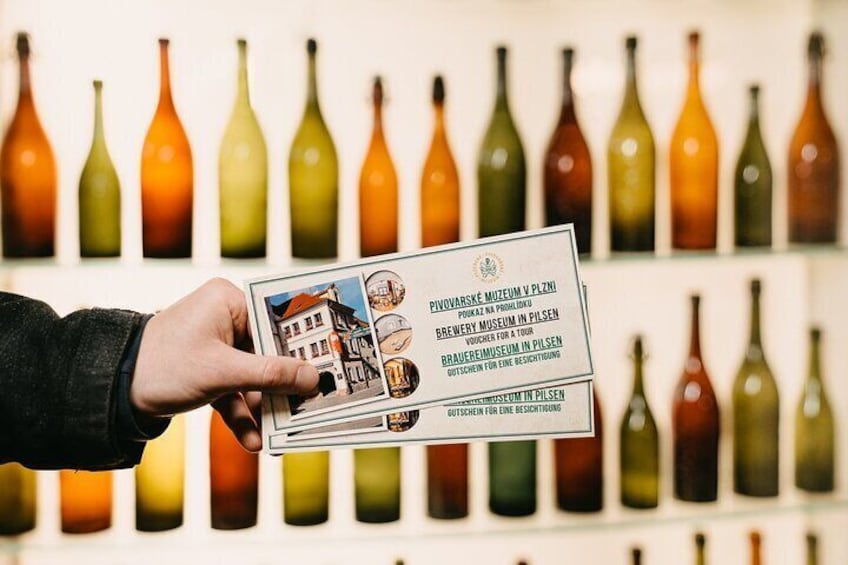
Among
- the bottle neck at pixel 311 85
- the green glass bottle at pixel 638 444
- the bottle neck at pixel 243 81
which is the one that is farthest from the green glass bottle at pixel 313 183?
the green glass bottle at pixel 638 444

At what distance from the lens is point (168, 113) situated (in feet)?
5.62

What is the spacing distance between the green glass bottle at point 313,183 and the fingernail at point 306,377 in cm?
69

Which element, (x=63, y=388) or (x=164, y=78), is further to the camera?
(x=164, y=78)

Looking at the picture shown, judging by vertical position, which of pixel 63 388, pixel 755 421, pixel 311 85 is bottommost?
pixel 755 421

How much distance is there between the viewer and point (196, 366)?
995 millimetres

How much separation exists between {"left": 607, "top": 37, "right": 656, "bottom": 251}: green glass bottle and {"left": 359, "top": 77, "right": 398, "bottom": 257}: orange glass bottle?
0.42 meters

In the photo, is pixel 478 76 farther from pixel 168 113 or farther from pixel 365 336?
pixel 365 336

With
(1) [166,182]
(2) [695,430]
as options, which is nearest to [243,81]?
(1) [166,182]

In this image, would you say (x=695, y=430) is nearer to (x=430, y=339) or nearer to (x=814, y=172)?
(x=814, y=172)

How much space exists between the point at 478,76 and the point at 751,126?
569 millimetres

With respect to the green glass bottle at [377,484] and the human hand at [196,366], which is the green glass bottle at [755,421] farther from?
the human hand at [196,366]

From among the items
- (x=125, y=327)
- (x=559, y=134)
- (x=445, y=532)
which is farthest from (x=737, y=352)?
(x=125, y=327)

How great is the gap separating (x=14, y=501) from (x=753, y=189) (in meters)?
1.51

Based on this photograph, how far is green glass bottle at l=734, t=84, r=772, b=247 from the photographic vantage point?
182 centimetres
